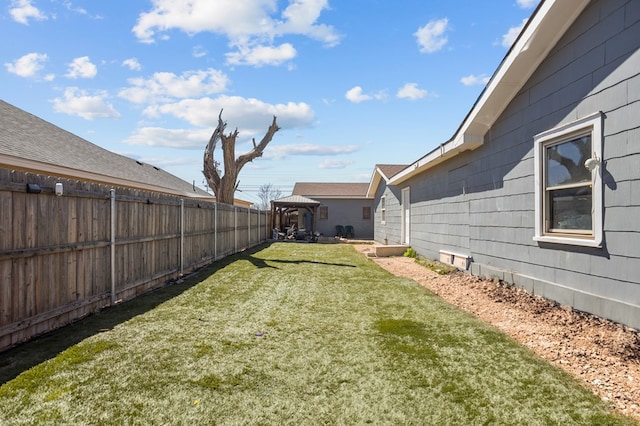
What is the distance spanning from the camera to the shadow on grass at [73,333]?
10.2 feet

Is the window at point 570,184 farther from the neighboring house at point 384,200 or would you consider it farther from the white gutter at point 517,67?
the neighboring house at point 384,200

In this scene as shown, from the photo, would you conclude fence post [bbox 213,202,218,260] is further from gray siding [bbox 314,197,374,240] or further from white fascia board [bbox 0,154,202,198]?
gray siding [bbox 314,197,374,240]

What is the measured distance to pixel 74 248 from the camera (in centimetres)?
435

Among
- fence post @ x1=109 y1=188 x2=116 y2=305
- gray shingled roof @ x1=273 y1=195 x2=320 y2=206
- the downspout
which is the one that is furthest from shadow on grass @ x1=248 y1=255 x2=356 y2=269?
gray shingled roof @ x1=273 y1=195 x2=320 y2=206

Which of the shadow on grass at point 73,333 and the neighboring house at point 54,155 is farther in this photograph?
the neighboring house at point 54,155

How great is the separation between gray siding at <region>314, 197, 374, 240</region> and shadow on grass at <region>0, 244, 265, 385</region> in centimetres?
1802

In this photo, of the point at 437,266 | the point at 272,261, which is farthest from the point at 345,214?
the point at 437,266

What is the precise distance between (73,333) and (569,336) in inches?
210

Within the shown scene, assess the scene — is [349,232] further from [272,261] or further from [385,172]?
[272,261]

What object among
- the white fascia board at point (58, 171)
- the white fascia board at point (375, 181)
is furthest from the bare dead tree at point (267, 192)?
the white fascia board at point (58, 171)

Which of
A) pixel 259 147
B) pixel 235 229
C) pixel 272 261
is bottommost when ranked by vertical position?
pixel 272 261

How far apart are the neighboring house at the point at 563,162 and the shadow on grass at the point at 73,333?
5.55 meters

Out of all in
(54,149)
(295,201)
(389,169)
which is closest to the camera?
(54,149)

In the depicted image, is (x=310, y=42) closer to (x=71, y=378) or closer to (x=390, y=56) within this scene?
(x=390, y=56)
